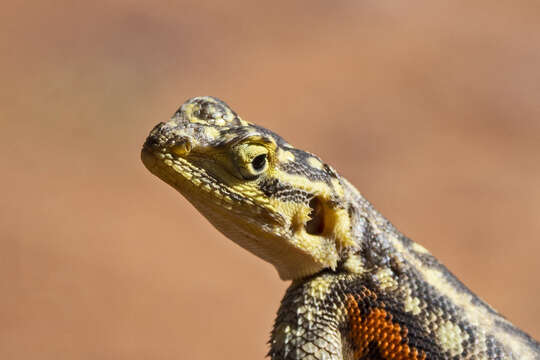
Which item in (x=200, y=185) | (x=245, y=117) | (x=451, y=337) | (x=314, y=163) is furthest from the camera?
(x=245, y=117)

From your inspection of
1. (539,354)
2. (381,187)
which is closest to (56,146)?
(381,187)

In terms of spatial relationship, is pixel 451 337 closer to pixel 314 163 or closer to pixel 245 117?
pixel 314 163

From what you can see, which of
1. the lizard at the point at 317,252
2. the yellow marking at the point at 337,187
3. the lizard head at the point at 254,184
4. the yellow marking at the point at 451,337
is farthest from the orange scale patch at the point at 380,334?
the yellow marking at the point at 337,187

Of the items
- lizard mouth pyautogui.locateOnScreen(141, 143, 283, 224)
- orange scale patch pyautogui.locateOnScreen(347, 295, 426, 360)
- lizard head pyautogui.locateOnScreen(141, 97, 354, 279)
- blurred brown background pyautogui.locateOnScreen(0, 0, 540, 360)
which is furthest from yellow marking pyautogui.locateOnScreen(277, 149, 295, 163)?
blurred brown background pyautogui.locateOnScreen(0, 0, 540, 360)

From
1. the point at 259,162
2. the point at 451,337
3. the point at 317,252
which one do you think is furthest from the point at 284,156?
the point at 451,337

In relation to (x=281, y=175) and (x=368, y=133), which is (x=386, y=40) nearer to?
(x=368, y=133)

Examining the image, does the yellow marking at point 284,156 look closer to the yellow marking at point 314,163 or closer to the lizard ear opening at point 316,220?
the yellow marking at point 314,163

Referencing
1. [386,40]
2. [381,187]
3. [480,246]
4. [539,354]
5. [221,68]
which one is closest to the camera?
[539,354]

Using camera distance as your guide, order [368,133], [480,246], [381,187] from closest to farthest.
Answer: [480,246]
[381,187]
[368,133]
